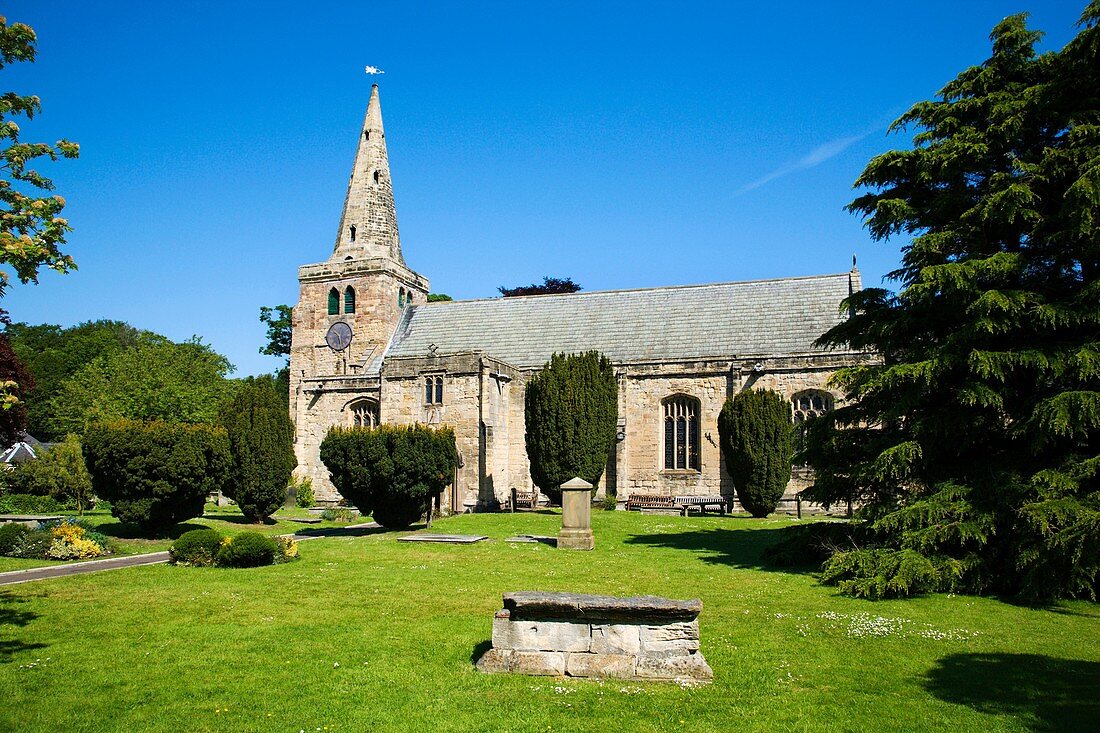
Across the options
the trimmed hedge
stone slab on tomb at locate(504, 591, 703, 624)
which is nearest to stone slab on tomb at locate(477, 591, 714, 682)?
stone slab on tomb at locate(504, 591, 703, 624)

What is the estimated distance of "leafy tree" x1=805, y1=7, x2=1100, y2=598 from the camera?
38.6 feet

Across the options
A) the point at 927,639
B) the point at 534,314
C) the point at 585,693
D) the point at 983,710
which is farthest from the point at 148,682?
the point at 534,314

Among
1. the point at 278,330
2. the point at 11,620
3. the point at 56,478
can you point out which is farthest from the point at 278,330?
the point at 11,620

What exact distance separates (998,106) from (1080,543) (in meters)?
7.53

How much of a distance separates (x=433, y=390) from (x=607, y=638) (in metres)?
20.8

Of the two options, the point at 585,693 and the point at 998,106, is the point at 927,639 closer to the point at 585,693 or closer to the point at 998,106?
the point at 585,693

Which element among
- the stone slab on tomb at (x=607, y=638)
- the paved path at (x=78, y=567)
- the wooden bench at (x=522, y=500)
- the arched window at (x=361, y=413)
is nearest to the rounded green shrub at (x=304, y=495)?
the arched window at (x=361, y=413)

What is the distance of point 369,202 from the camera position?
38031 millimetres

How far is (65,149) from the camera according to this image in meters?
7.96

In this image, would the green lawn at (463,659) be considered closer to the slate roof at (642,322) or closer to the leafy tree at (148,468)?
the leafy tree at (148,468)

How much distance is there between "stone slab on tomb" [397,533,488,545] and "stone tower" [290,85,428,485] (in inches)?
684

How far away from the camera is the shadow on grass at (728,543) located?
49.7 feet

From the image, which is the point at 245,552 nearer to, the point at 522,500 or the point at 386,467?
the point at 386,467

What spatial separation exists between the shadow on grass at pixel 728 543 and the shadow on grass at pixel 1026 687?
5.83 m
